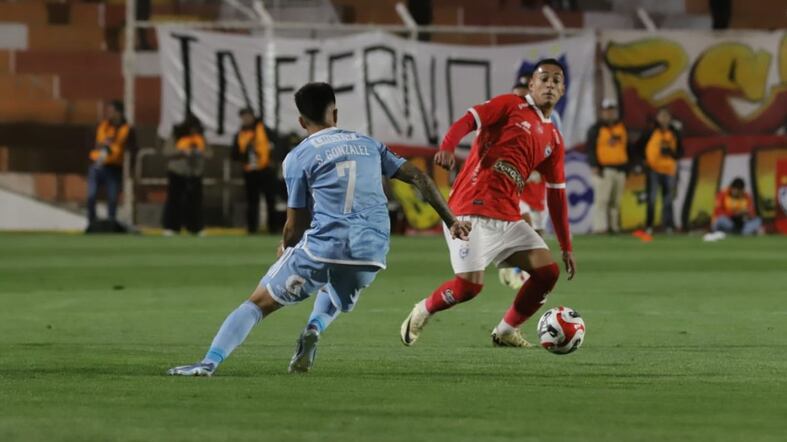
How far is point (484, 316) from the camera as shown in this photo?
13.9 metres

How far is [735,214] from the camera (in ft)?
96.1

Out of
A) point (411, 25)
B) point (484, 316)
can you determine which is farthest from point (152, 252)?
point (484, 316)

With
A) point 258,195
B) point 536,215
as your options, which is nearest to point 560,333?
point 536,215

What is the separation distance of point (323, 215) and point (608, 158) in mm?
19766

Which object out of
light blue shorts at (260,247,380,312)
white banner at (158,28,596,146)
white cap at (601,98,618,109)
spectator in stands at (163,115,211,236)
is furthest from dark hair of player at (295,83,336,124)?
white banner at (158,28,596,146)

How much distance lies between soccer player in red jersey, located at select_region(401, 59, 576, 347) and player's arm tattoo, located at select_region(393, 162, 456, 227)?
5.78 feet

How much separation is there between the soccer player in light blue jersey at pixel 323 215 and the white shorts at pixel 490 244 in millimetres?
1765

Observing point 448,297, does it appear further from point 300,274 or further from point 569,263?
point 300,274

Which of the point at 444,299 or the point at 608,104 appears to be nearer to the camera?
the point at 444,299

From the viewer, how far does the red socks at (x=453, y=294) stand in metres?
11.0

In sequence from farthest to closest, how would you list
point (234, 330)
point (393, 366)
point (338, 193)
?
1. point (393, 366)
2. point (338, 193)
3. point (234, 330)

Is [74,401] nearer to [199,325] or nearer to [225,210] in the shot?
[199,325]

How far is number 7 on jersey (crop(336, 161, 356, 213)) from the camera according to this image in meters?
9.05

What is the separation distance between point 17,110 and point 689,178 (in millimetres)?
11721
